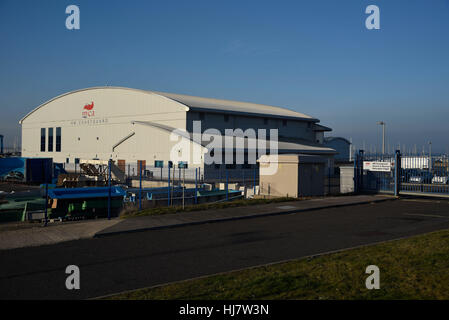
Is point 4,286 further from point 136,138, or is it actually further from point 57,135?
point 57,135

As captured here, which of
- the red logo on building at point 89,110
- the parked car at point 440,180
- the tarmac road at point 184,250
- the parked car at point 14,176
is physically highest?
the red logo on building at point 89,110

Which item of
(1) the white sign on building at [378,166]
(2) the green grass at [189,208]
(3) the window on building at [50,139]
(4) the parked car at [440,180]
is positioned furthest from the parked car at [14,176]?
(4) the parked car at [440,180]

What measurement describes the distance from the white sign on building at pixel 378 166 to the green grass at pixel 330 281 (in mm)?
14999

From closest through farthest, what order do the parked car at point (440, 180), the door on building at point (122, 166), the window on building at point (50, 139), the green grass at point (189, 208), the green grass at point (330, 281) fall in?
the green grass at point (330, 281) → the green grass at point (189, 208) → the parked car at point (440, 180) → the door on building at point (122, 166) → the window on building at point (50, 139)

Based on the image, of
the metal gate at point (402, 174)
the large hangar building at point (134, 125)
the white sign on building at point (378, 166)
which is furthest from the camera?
the large hangar building at point (134, 125)

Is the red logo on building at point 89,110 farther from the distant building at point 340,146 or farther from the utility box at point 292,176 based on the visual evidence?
the distant building at point 340,146

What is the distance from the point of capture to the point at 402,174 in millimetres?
23219

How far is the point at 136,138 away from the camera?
145 ft

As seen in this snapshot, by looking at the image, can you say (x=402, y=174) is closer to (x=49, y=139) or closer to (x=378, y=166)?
(x=378, y=166)

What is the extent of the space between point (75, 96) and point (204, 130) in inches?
828

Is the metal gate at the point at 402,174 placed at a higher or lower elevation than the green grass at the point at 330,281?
higher

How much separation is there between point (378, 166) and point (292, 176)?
19.0 ft

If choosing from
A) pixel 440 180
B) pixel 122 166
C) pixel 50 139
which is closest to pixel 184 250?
pixel 440 180

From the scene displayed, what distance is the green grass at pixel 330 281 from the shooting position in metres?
6.32
